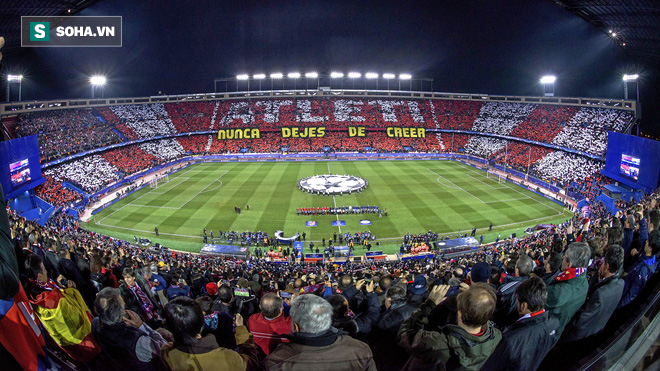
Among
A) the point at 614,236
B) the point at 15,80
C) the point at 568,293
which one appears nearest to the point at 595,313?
the point at 568,293

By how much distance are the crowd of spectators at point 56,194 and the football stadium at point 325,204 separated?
1.38 feet

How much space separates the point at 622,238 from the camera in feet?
28.5

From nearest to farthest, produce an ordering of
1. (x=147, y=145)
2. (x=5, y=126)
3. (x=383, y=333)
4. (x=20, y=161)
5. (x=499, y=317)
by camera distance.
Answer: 1. (x=383, y=333)
2. (x=499, y=317)
3. (x=20, y=161)
4. (x=5, y=126)
5. (x=147, y=145)

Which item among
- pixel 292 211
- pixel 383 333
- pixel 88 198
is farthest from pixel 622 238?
pixel 88 198

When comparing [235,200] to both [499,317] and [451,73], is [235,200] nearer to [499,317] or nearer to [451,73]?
[499,317]

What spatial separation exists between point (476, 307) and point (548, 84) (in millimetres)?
88879

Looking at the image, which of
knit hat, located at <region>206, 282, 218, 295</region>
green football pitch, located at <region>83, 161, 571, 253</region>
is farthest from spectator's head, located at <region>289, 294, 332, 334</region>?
green football pitch, located at <region>83, 161, 571, 253</region>

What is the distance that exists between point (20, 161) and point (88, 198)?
300 inches

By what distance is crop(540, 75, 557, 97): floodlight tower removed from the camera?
70.4 meters

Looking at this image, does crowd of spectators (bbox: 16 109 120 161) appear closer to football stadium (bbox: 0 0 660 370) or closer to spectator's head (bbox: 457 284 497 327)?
football stadium (bbox: 0 0 660 370)

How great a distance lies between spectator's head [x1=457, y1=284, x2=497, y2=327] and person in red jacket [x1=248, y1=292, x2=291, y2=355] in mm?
2550

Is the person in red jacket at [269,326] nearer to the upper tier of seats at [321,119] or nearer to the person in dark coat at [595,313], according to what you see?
the person in dark coat at [595,313]

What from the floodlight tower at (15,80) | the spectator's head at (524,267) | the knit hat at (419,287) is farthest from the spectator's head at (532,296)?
the floodlight tower at (15,80)

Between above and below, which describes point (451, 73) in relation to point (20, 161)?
above
